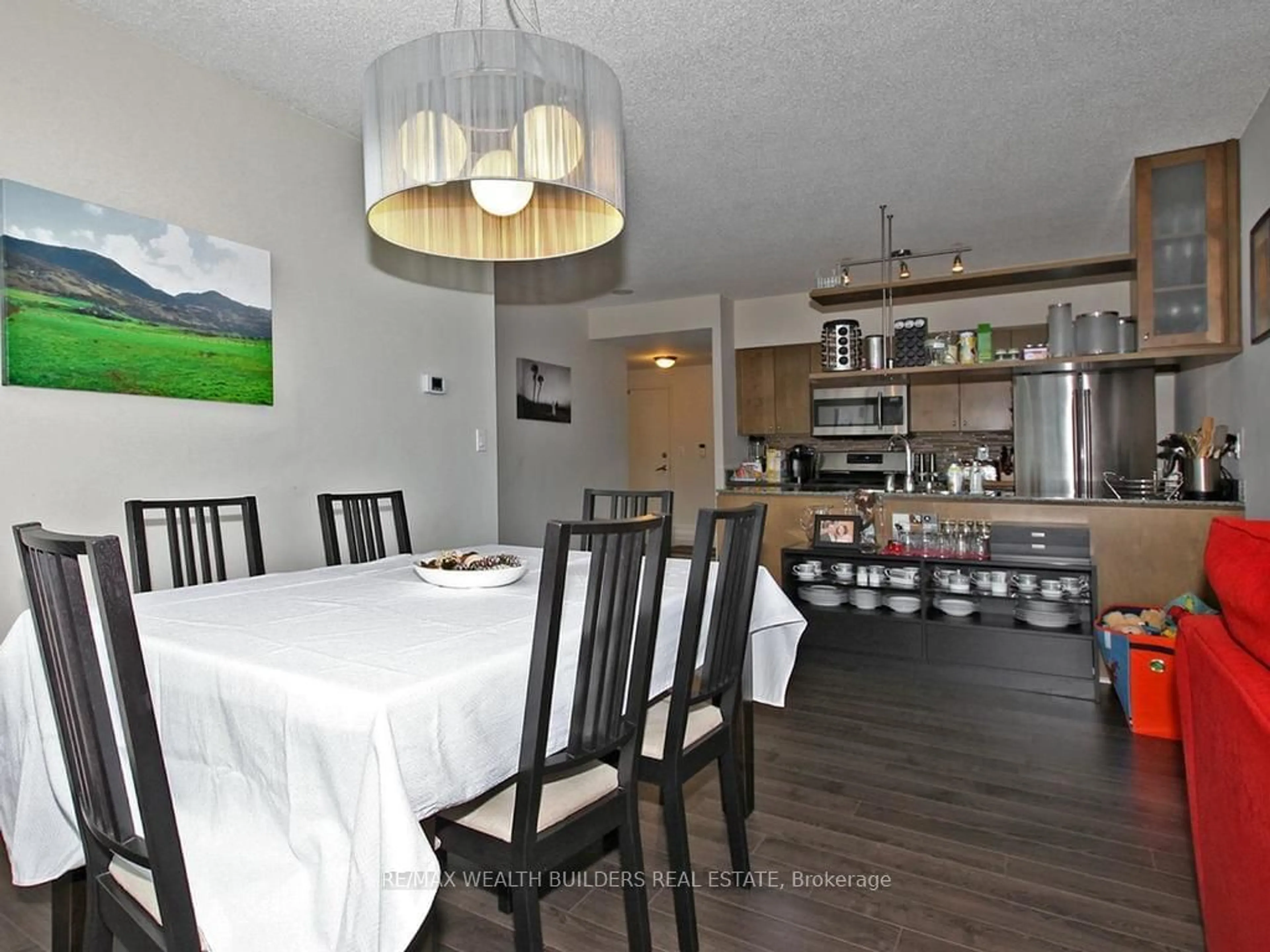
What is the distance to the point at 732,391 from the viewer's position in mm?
6324

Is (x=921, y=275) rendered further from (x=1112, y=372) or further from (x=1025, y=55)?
(x=1025, y=55)

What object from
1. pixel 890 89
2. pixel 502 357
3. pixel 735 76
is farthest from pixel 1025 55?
pixel 502 357

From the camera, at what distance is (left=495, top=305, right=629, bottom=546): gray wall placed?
17.6 feet

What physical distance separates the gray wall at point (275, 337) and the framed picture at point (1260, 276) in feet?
11.0

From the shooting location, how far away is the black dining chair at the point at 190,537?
2.05 meters

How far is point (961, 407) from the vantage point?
5.69m

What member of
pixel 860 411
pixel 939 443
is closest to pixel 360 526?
pixel 860 411

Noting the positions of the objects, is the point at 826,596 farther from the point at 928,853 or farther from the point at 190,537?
the point at 190,537

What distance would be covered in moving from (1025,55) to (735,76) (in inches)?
38.8

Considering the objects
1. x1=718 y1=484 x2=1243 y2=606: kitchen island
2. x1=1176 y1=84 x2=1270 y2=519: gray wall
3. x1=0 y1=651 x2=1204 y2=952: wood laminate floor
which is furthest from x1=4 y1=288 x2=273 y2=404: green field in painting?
x1=1176 y1=84 x2=1270 y2=519: gray wall

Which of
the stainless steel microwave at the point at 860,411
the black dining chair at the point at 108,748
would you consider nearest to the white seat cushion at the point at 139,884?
the black dining chair at the point at 108,748

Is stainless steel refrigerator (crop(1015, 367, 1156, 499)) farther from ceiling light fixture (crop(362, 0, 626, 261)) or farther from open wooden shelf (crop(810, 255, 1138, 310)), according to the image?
ceiling light fixture (crop(362, 0, 626, 261))

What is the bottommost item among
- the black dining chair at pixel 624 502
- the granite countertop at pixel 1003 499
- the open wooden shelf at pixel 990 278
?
the granite countertop at pixel 1003 499

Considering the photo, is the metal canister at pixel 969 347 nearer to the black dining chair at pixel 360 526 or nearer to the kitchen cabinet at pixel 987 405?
the kitchen cabinet at pixel 987 405
